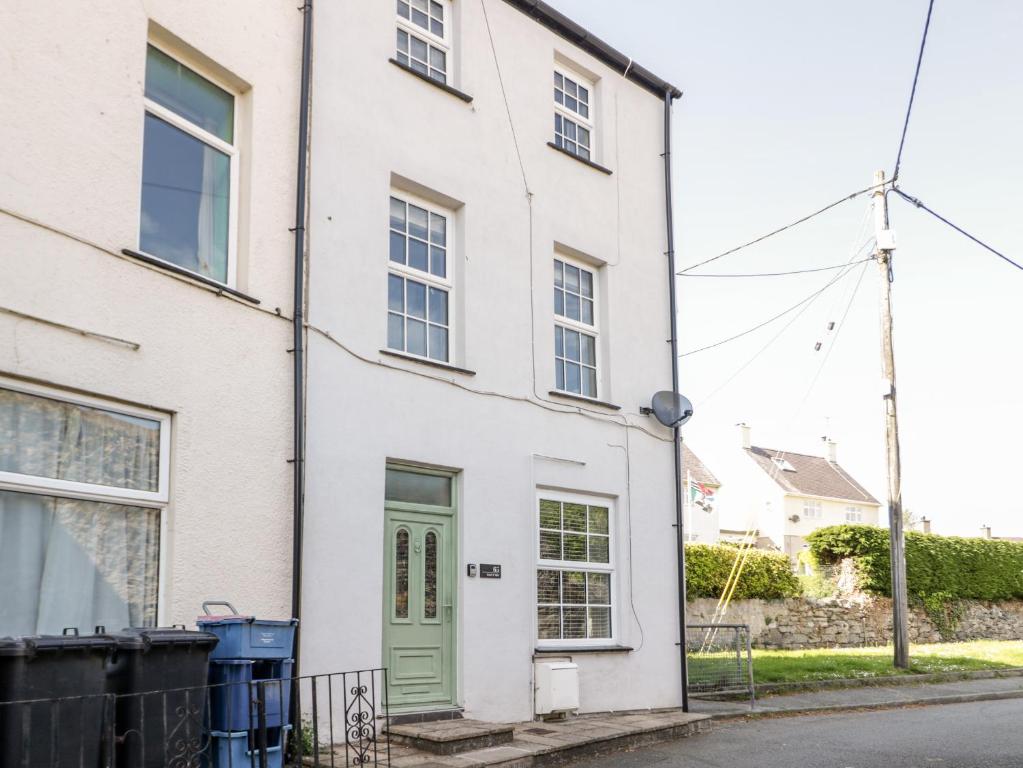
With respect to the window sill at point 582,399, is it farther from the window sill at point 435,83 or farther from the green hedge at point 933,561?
the green hedge at point 933,561

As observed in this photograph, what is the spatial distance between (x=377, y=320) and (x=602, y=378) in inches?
154

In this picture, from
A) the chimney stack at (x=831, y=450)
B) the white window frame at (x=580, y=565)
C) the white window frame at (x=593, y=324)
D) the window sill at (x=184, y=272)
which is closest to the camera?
the window sill at (x=184, y=272)

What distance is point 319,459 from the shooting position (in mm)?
9289

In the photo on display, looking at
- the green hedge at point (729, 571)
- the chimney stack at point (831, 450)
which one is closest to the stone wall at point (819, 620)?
the green hedge at point (729, 571)

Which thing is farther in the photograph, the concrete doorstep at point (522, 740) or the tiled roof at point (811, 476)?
the tiled roof at point (811, 476)

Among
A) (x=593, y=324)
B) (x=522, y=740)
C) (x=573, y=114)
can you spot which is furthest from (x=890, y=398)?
(x=522, y=740)

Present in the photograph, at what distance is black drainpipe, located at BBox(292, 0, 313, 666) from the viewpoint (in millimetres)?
8750

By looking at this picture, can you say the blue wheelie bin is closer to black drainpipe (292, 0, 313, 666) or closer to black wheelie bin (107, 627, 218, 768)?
black wheelie bin (107, 627, 218, 768)

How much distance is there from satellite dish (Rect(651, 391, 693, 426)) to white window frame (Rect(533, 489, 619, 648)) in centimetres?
129

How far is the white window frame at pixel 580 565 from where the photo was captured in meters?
11.6

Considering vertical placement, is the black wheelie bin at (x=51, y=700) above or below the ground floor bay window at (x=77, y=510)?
below

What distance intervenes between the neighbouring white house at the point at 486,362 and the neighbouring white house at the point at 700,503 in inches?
1516

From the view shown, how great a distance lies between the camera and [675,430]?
44.8 ft

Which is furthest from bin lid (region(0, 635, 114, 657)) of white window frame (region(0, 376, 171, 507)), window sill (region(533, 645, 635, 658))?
window sill (region(533, 645, 635, 658))
